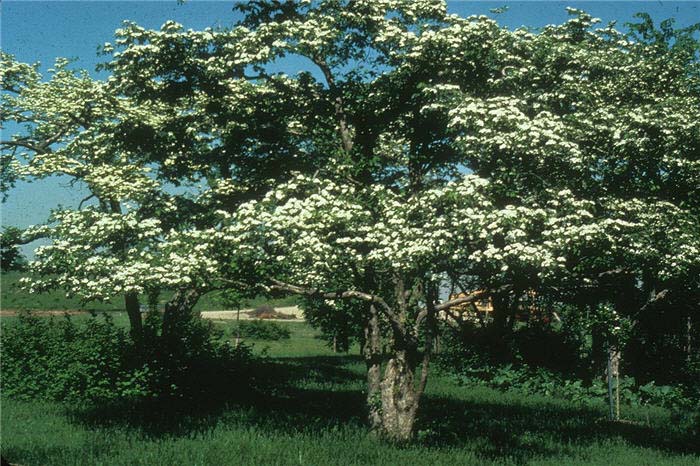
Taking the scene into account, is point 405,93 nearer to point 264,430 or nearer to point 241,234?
point 241,234

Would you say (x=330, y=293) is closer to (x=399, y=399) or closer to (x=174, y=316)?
(x=399, y=399)

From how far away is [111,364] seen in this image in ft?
72.3

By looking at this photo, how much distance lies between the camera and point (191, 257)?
46.4 ft

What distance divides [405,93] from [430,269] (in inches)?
211

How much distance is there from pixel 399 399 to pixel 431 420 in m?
3.16

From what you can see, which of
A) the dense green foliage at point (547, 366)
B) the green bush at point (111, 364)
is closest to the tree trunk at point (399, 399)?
the green bush at point (111, 364)

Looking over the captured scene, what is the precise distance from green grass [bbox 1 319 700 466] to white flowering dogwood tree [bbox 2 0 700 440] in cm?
212

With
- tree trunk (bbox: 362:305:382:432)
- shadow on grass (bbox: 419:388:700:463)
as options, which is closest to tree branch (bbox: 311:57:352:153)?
tree trunk (bbox: 362:305:382:432)

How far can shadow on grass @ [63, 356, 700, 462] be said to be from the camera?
15789 mm

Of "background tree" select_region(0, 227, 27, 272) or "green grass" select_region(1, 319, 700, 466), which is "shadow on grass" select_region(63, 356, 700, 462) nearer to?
"green grass" select_region(1, 319, 700, 466)

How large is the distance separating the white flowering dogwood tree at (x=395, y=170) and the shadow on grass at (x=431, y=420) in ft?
6.40

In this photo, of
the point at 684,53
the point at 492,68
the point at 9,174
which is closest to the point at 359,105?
the point at 492,68

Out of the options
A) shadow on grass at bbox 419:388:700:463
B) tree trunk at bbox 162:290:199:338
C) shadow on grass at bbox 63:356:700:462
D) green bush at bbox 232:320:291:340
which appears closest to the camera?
shadow on grass at bbox 419:388:700:463

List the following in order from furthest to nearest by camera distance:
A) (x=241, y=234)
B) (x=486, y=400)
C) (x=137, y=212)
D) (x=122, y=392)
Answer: (x=486, y=400), (x=122, y=392), (x=137, y=212), (x=241, y=234)
